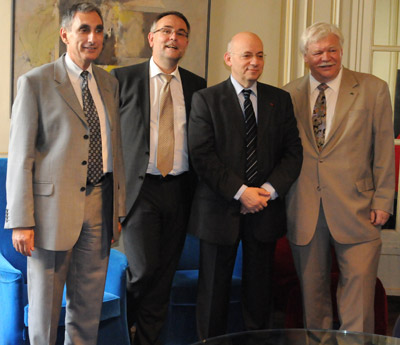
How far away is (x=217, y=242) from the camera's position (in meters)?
2.60

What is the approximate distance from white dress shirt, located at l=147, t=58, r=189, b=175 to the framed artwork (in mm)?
939

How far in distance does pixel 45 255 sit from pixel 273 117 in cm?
115

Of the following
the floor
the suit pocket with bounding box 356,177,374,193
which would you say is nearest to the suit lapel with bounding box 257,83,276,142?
the suit pocket with bounding box 356,177,374,193

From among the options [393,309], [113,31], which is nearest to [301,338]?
[393,309]

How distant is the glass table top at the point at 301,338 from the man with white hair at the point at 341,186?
31.1 inches

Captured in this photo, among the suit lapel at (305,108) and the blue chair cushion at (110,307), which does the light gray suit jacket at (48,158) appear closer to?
the blue chair cushion at (110,307)

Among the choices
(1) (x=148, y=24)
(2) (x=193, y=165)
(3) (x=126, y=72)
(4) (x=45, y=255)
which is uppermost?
(1) (x=148, y=24)

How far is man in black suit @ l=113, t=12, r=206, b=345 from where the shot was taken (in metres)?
2.61

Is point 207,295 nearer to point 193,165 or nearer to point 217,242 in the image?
point 217,242

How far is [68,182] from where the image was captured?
225 cm

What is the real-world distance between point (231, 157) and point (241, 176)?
0.31ft

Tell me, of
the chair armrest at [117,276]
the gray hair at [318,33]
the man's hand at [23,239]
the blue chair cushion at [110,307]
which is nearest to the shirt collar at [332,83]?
the gray hair at [318,33]

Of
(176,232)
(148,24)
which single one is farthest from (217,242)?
(148,24)

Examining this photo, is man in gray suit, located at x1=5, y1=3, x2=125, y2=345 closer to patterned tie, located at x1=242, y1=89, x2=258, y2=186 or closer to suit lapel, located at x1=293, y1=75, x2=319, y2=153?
patterned tie, located at x1=242, y1=89, x2=258, y2=186
